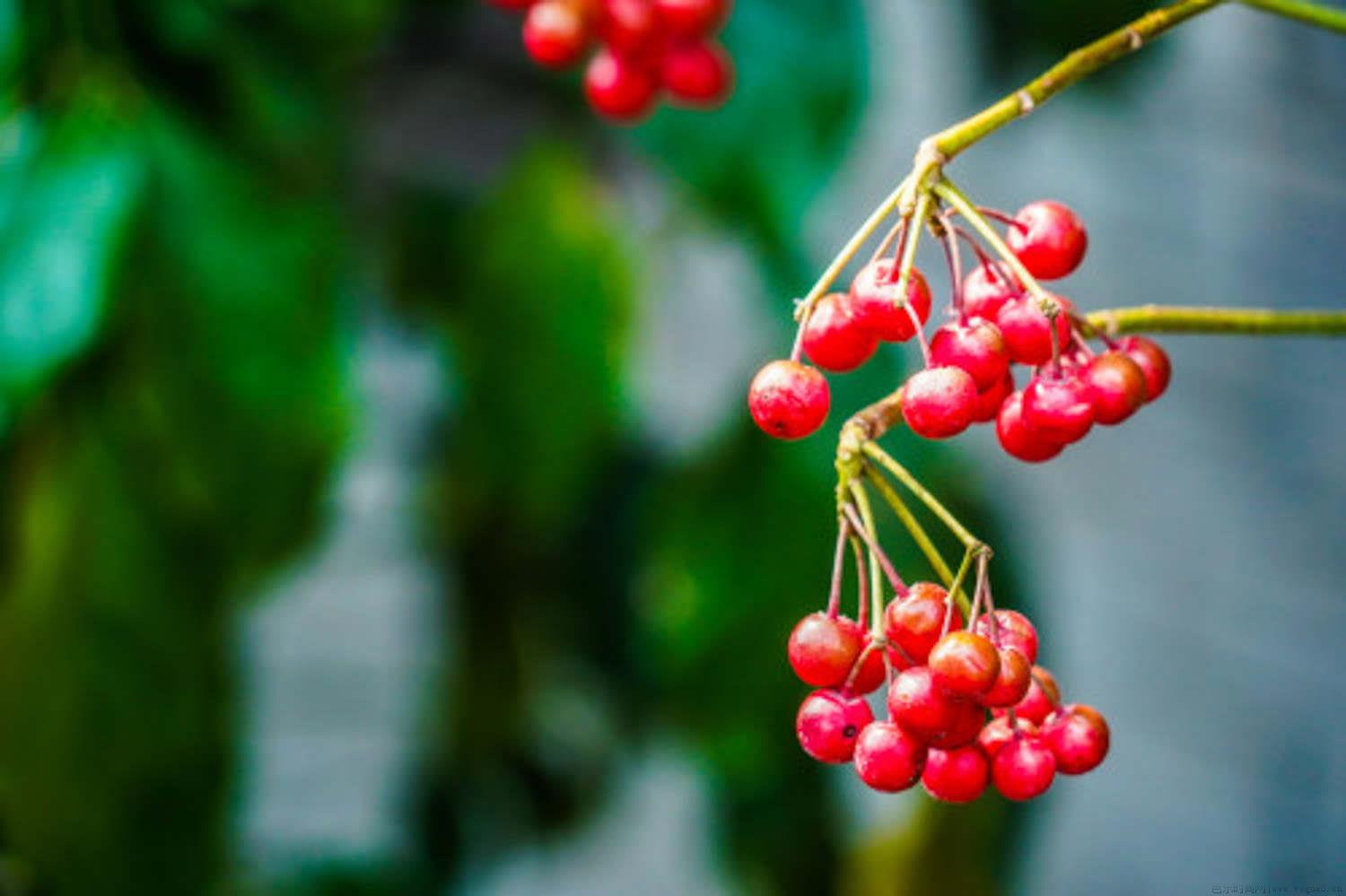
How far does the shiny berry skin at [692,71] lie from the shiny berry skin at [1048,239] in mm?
302

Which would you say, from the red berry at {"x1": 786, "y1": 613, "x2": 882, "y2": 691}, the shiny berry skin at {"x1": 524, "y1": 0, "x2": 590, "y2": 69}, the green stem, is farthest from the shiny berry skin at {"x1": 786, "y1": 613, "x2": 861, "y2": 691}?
the shiny berry skin at {"x1": 524, "y1": 0, "x2": 590, "y2": 69}

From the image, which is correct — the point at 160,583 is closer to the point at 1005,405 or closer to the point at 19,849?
the point at 19,849

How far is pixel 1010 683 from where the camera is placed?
15.7 inches

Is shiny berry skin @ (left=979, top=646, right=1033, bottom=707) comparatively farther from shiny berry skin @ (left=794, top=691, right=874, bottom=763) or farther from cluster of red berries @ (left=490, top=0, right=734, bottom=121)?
cluster of red berries @ (left=490, top=0, right=734, bottom=121)

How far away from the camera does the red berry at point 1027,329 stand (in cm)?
42

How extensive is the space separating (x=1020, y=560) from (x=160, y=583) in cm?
56

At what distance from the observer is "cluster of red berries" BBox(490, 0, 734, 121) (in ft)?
2.23

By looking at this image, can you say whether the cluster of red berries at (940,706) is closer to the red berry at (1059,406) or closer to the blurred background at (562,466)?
the red berry at (1059,406)

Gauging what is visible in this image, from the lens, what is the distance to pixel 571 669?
1.32m

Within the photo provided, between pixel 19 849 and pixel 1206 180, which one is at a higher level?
pixel 1206 180

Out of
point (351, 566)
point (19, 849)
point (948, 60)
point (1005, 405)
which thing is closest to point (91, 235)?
point (19, 849)

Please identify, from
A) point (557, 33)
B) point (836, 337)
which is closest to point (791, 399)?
point (836, 337)

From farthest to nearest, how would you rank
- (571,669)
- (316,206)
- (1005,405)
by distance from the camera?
(571,669) < (316,206) < (1005,405)

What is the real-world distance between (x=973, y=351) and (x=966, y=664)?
0.08m
